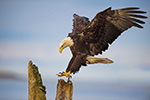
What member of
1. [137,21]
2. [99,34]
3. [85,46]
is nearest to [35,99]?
[85,46]

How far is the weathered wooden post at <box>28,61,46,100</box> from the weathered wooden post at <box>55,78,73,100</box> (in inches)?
13.9

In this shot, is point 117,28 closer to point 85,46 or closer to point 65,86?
point 85,46

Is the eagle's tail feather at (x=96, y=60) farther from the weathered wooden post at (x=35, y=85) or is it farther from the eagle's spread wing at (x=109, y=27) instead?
the weathered wooden post at (x=35, y=85)

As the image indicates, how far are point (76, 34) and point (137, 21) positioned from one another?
160cm

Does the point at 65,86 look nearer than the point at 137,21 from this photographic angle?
Yes

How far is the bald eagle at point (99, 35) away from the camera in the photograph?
19.2 ft

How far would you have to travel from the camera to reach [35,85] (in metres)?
5.29

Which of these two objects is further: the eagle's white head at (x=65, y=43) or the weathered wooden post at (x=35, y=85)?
the eagle's white head at (x=65, y=43)

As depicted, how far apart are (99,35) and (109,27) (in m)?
0.32

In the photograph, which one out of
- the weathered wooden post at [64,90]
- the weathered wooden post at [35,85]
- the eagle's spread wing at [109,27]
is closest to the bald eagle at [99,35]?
the eagle's spread wing at [109,27]

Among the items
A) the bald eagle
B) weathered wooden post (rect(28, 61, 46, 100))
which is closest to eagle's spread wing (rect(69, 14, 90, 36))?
the bald eagle

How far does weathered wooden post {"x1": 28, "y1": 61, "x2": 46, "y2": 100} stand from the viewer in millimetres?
5285

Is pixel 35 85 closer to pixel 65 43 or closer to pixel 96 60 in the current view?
pixel 65 43

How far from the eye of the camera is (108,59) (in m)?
5.96
